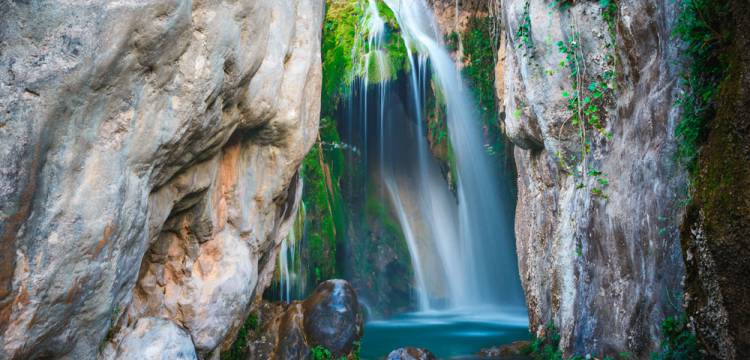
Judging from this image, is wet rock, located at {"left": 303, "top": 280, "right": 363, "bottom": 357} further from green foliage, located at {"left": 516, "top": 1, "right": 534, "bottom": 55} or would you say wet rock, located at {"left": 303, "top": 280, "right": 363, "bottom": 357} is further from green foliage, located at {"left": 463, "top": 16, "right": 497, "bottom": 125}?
green foliage, located at {"left": 463, "top": 16, "right": 497, "bottom": 125}

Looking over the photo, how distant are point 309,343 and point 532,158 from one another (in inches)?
178

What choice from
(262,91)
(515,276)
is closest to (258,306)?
(262,91)

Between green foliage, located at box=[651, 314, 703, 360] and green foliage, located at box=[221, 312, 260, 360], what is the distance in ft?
16.7

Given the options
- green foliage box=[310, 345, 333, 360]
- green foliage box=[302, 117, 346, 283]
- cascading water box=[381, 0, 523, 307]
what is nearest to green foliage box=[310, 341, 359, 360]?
green foliage box=[310, 345, 333, 360]

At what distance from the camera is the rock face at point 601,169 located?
17.1ft

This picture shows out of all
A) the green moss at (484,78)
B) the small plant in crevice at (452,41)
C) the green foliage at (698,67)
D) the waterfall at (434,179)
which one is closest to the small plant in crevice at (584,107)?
the green foliage at (698,67)

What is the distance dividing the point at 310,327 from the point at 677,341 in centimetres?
512

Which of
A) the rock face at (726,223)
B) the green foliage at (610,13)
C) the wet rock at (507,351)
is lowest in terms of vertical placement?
the wet rock at (507,351)

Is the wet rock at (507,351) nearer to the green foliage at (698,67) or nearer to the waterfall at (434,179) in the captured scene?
the green foliage at (698,67)

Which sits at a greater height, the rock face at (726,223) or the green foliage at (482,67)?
the green foliage at (482,67)

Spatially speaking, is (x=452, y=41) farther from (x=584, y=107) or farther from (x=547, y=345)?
(x=547, y=345)

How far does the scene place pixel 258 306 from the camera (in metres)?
8.58

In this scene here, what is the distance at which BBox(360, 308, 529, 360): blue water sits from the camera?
34.4ft

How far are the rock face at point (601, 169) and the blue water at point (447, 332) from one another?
1819 mm
